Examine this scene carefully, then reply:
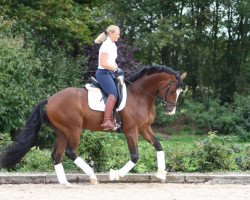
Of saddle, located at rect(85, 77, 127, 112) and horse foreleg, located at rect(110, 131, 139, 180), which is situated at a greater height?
saddle, located at rect(85, 77, 127, 112)

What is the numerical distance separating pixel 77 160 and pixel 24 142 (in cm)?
108

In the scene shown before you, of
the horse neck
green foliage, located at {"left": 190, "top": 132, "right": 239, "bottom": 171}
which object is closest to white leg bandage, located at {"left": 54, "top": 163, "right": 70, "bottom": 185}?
the horse neck

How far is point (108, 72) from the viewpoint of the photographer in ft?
35.4

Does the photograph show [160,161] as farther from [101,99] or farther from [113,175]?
[101,99]

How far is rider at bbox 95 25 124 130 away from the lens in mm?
10617

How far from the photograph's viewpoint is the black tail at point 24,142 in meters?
10.9

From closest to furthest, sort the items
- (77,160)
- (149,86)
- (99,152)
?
(77,160), (149,86), (99,152)

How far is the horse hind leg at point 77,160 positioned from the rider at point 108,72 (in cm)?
60

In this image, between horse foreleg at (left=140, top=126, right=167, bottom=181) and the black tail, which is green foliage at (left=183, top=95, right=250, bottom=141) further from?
the black tail

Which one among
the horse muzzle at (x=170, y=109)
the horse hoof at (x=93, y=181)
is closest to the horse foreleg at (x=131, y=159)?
the horse hoof at (x=93, y=181)

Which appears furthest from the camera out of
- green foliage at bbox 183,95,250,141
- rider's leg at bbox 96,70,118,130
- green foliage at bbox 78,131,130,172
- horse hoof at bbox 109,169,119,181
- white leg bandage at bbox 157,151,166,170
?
green foliage at bbox 183,95,250,141

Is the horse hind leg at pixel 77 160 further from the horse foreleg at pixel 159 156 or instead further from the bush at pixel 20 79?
the bush at pixel 20 79

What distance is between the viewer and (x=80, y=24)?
23734 mm

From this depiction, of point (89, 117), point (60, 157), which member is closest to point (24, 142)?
point (60, 157)
